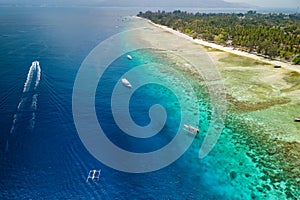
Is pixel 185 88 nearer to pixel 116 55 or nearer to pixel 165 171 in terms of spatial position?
pixel 165 171

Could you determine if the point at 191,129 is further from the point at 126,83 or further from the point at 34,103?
the point at 34,103

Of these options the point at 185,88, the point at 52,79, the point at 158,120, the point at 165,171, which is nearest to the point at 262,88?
the point at 185,88

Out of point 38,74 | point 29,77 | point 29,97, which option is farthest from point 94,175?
point 38,74

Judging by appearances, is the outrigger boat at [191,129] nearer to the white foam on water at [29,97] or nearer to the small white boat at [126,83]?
the small white boat at [126,83]

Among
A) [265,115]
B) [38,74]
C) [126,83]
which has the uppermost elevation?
[38,74]

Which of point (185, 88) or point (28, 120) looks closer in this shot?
point (28, 120)

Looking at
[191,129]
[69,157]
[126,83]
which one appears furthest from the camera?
[126,83]

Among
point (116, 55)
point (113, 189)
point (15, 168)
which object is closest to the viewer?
point (113, 189)

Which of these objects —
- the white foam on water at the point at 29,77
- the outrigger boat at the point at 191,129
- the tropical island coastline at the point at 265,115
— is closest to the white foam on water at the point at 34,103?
the white foam on water at the point at 29,77
